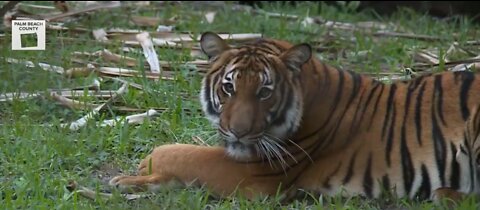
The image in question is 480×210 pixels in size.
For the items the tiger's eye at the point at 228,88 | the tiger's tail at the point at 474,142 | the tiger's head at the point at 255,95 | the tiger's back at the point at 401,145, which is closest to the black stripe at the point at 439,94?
the tiger's back at the point at 401,145

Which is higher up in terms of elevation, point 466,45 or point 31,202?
point 466,45

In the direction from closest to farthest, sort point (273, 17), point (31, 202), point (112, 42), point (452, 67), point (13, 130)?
point (31, 202)
point (13, 130)
point (452, 67)
point (112, 42)
point (273, 17)

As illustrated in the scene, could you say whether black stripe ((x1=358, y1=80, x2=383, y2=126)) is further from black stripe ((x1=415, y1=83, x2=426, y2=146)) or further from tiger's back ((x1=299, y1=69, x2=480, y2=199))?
black stripe ((x1=415, y1=83, x2=426, y2=146))

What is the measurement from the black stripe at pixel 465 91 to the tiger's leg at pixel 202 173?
3.11ft

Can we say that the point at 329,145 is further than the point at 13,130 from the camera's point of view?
No

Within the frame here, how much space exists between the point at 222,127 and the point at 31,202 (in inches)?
36.9

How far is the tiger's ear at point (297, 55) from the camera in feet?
16.8

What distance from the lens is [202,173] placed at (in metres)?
5.30

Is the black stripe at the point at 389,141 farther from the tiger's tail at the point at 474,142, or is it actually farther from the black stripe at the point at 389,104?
the tiger's tail at the point at 474,142

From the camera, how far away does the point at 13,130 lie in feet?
19.9

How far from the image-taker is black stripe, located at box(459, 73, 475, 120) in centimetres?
523

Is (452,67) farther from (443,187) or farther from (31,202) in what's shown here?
(31,202)

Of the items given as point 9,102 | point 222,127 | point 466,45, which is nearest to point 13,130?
point 9,102

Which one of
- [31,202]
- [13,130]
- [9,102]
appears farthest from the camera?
[9,102]
